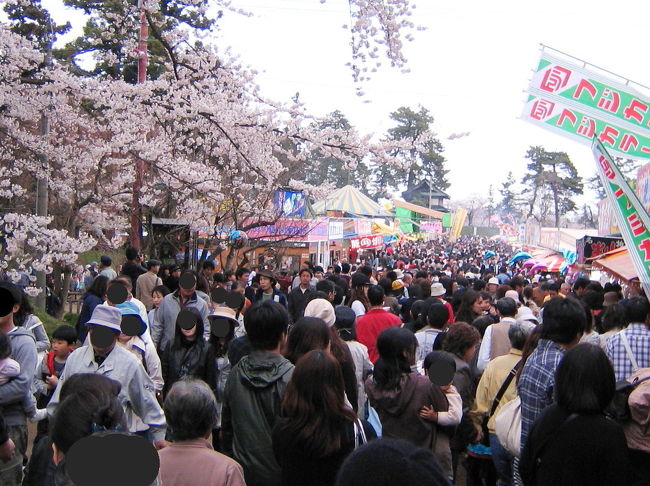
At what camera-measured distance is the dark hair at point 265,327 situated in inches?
139

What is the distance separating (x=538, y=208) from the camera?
246 feet

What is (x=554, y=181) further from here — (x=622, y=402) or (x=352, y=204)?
(x=622, y=402)

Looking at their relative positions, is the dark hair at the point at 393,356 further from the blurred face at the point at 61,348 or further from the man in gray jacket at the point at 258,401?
the blurred face at the point at 61,348

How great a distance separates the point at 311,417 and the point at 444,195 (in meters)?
75.4

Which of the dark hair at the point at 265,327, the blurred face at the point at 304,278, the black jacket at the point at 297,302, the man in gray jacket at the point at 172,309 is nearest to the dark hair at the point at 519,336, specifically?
the dark hair at the point at 265,327

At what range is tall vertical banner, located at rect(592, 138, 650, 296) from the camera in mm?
6043

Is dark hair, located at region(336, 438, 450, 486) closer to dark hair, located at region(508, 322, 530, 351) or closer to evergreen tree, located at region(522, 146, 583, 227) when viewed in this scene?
dark hair, located at region(508, 322, 530, 351)

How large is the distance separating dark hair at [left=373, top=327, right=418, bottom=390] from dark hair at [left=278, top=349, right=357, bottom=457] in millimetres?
1004

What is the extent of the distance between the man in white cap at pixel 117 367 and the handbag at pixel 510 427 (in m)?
1.84

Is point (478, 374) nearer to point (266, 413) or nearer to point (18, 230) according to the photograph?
point (266, 413)

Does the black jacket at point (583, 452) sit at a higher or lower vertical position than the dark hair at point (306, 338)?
lower

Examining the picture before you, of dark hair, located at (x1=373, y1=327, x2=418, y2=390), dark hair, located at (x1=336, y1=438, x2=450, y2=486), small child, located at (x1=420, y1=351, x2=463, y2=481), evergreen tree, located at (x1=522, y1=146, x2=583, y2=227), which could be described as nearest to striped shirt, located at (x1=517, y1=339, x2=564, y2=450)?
small child, located at (x1=420, y1=351, x2=463, y2=481)

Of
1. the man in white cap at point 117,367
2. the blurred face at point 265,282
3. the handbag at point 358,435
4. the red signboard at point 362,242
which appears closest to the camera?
the handbag at point 358,435

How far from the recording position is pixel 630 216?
6.32 metres
